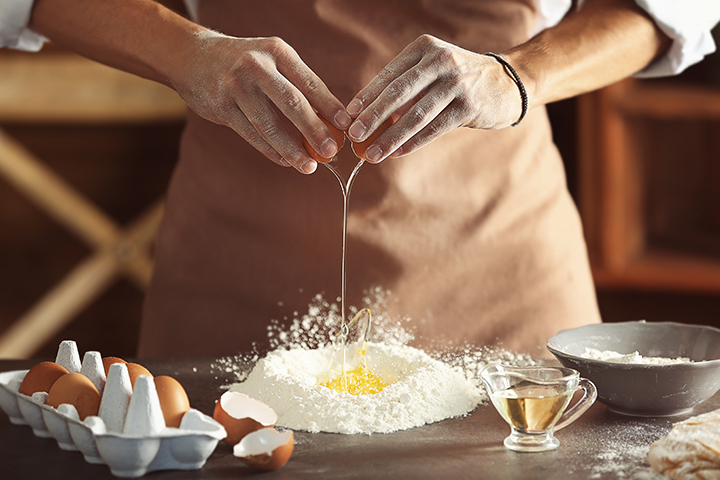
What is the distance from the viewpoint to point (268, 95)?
0.80 meters

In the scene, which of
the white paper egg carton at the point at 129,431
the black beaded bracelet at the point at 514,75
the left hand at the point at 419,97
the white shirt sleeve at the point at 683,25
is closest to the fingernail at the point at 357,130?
the left hand at the point at 419,97

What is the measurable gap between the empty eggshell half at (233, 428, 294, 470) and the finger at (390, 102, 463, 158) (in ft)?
1.10

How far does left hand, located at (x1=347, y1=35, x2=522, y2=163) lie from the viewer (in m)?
A: 0.79

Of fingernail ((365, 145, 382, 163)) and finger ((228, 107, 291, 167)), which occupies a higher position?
finger ((228, 107, 291, 167))

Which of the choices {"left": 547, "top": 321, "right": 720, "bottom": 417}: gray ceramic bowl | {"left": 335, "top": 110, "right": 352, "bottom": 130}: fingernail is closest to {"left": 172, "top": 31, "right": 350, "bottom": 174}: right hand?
{"left": 335, "top": 110, "right": 352, "bottom": 130}: fingernail

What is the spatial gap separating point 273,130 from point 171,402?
11.7 inches

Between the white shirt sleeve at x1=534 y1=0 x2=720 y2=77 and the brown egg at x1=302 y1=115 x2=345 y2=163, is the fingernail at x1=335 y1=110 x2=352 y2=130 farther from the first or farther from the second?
the white shirt sleeve at x1=534 y1=0 x2=720 y2=77

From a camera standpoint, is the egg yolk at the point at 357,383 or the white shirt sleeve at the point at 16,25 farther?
the white shirt sleeve at the point at 16,25

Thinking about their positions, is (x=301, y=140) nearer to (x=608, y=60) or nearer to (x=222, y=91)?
(x=222, y=91)

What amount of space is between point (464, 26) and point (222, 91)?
0.41m

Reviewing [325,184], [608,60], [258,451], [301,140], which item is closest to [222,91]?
[301,140]

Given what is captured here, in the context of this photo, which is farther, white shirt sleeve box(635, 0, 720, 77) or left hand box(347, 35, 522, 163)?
white shirt sleeve box(635, 0, 720, 77)

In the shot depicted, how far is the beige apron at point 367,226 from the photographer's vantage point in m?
1.06

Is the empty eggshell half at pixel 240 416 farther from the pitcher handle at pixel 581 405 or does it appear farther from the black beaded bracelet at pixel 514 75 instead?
the black beaded bracelet at pixel 514 75
